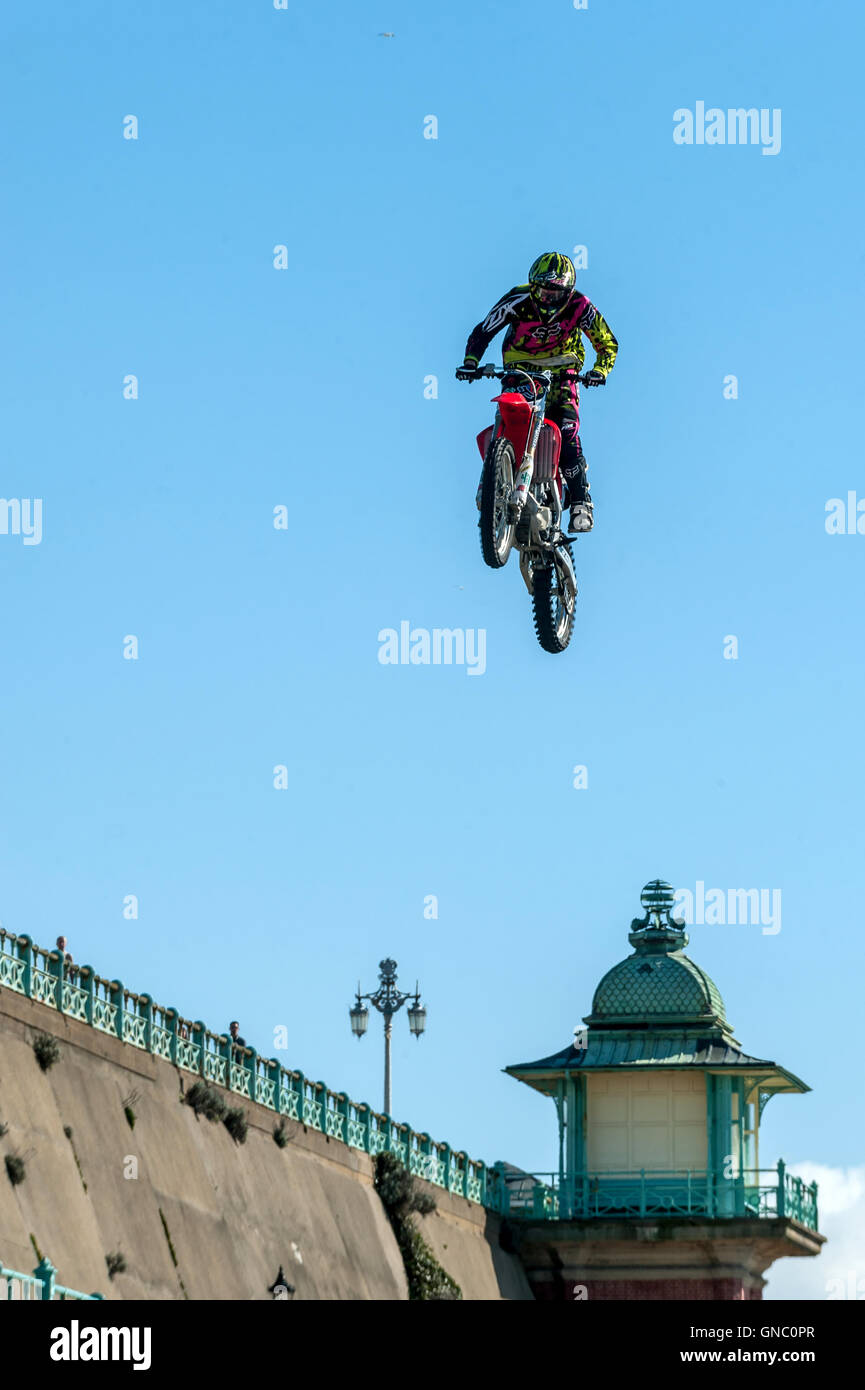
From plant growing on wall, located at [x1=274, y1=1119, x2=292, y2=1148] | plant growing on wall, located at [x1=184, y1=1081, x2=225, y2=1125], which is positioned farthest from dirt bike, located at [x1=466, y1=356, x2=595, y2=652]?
plant growing on wall, located at [x1=274, y1=1119, x2=292, y2=1148]

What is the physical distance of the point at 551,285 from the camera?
108 feet

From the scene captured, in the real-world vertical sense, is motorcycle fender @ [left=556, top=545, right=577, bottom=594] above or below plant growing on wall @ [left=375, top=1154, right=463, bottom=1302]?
above

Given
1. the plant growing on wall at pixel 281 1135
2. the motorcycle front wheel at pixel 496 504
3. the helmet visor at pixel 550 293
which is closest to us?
the motorcycle front wheel at pixel 496 504

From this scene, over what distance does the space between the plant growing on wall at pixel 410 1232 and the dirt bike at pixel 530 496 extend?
25411 millimetres

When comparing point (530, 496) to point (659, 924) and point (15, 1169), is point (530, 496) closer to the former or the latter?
point (15, 1169)

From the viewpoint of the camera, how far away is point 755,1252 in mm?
62750

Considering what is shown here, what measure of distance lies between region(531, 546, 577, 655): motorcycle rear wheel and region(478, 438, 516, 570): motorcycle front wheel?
119 centimetres

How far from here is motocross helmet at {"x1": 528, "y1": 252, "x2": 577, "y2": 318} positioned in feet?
108

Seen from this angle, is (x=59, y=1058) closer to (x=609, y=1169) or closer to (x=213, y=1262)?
(x=213, y=1262)

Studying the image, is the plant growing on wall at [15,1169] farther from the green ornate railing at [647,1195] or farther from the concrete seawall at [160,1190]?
the green ornate railing at [647,1195]

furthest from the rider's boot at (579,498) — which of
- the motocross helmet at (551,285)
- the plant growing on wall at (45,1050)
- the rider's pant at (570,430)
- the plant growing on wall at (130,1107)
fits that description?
the plant growing on wall at (130,1107)

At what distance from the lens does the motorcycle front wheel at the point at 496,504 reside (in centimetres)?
3156

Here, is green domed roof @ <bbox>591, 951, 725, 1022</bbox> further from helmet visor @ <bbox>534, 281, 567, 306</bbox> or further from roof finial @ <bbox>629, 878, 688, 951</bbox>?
helmet visor @ <bbox>534, 281, 567, 306</bbox>
